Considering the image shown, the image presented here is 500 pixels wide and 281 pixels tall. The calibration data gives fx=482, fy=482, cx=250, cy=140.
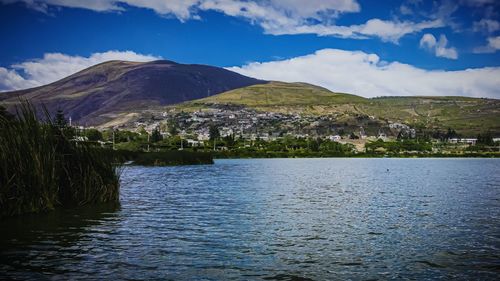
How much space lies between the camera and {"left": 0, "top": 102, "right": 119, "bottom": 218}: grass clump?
86.9 feet

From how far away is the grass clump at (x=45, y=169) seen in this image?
26484mm

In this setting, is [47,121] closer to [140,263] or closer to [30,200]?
[30,200]

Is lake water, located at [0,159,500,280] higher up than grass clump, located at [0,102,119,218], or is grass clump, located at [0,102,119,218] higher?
grass clump, located at [0,102,119,218]

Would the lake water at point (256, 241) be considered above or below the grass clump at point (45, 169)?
below

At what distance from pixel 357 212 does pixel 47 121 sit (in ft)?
71.0

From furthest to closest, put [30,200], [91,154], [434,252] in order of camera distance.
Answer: [91,154] → [30,200] → [434,252]

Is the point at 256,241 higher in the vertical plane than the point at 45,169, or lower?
lower

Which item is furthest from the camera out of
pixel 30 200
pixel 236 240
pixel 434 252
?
pixel 30 200

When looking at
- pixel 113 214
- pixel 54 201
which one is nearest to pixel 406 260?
pixel 113 214

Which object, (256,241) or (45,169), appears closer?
(256,241)

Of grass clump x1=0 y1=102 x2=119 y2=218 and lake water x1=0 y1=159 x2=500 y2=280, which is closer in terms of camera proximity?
lake water x1=0 y1=159 x2=500 y2=280

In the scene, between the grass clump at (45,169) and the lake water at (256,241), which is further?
the grass clump at (45,169)

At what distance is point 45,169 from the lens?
91.5 feet

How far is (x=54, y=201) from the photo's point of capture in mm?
29828
